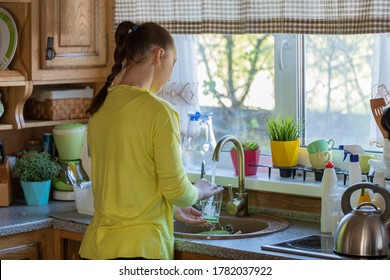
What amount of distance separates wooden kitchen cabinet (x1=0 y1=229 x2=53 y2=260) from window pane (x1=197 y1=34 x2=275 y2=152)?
93 cm

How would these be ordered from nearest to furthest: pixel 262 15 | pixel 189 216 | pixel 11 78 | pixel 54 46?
pixel 189 216 → pixel 262 15 → pixel 11 78 → pixel 54 46

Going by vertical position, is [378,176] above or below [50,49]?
below

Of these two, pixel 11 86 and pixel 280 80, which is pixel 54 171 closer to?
pixel 11 86

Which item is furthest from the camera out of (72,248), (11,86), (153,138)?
(11,86)

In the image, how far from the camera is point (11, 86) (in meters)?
3.74

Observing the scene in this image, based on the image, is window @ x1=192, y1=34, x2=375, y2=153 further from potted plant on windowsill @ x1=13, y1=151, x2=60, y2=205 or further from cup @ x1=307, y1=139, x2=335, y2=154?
potted plant on windowsill @ x1=13, y1=151, x2=60, y2=205

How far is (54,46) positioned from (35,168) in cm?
Result: 52

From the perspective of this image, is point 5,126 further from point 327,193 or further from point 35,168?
point 327,193

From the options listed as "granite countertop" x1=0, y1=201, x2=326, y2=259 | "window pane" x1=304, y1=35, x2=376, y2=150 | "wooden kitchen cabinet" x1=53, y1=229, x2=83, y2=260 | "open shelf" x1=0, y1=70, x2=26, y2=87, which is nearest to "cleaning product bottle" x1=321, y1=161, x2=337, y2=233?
"granite countertop" x1=0, y1=201, x2=326, y2=259

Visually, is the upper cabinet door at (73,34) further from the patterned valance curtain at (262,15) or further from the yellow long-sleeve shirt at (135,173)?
the yellow long-sleeve shirt at (135,173)

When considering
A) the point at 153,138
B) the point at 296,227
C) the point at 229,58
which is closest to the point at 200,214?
the point at 296,227

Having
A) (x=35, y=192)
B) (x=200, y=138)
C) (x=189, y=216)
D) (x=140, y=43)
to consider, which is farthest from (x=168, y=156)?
(x=35, y=192)

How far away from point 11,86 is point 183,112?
74 centimetres

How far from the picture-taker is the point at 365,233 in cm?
270
